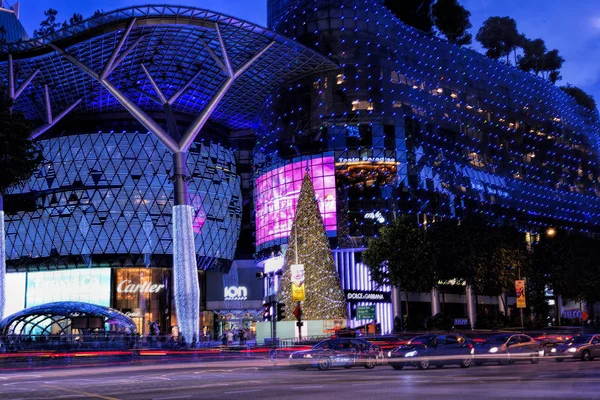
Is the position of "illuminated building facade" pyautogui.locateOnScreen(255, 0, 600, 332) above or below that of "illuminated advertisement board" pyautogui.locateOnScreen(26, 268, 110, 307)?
above

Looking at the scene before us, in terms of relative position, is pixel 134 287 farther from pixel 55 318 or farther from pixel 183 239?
pixel 183 239

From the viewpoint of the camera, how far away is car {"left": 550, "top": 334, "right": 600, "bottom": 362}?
35.2 meters

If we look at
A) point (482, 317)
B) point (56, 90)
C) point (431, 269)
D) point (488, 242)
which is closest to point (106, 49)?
point (56, 90)

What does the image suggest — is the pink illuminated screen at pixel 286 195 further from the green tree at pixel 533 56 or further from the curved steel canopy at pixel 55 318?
the green tree at pixel 533 56

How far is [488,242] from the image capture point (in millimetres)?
65438

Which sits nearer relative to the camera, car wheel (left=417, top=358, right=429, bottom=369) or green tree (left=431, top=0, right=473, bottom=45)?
car wheel (left=417, top=358, right=429, bottom=369)

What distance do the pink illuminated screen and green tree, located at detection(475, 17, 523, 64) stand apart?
195 ft

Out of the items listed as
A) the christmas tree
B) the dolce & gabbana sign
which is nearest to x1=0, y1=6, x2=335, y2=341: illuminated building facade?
the dolce & gabbana sign

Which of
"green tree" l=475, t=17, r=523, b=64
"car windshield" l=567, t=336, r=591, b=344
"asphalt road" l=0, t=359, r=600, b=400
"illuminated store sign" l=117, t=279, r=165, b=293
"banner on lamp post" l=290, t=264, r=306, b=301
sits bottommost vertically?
"asphalt road" l=0, t=359, r=600, b=400

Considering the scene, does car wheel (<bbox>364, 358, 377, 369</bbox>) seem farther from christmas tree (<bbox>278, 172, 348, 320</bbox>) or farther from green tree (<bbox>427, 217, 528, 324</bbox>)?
green tree (<bbox>427, 217, 528, 324</bbox>)

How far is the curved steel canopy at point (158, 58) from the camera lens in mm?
58469

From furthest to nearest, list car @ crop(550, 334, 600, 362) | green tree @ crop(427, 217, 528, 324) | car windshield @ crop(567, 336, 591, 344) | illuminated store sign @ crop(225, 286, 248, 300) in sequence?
illuminated store sign @ crop(225, 286, 248, 300) < green tree @ crop(427, 217, 528, 324) < car windshield @ crop(567, 336, 591, 344) < car @ crop(550, 334, 600, 362)

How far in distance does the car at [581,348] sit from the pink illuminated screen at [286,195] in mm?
37613

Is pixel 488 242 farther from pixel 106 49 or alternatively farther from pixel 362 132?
pixel 106 49
